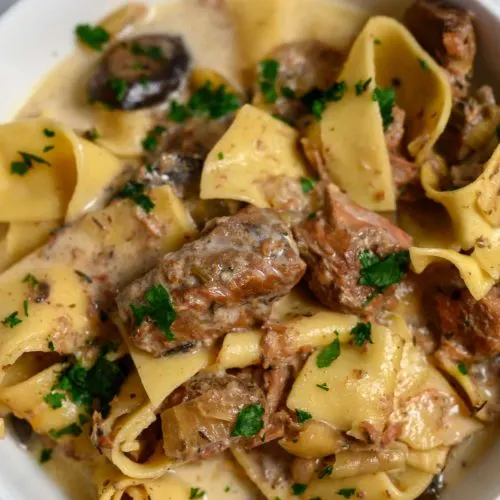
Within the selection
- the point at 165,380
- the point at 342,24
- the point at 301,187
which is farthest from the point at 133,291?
the point at 342,24

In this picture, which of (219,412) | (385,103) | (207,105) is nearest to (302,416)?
(219,412)

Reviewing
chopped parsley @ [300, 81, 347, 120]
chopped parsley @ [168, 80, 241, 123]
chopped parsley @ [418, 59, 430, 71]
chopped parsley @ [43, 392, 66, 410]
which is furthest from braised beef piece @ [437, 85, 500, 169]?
chopped parsley @ [43, 392, 66, 410]

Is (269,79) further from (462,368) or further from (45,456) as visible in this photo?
(45,456)

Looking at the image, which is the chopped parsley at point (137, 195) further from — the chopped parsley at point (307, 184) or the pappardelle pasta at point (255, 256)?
the chopped parsley at point (307, 184)

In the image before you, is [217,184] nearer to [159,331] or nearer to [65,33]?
[159,331]

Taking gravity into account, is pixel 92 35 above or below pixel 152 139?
above

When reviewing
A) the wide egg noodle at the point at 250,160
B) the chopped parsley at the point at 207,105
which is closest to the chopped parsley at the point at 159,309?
the wide egg noodle at the point at 250,160

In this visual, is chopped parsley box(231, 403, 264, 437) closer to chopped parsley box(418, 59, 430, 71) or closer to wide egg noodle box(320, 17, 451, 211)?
wide egg noodle box(320, 17, 451, 211)
